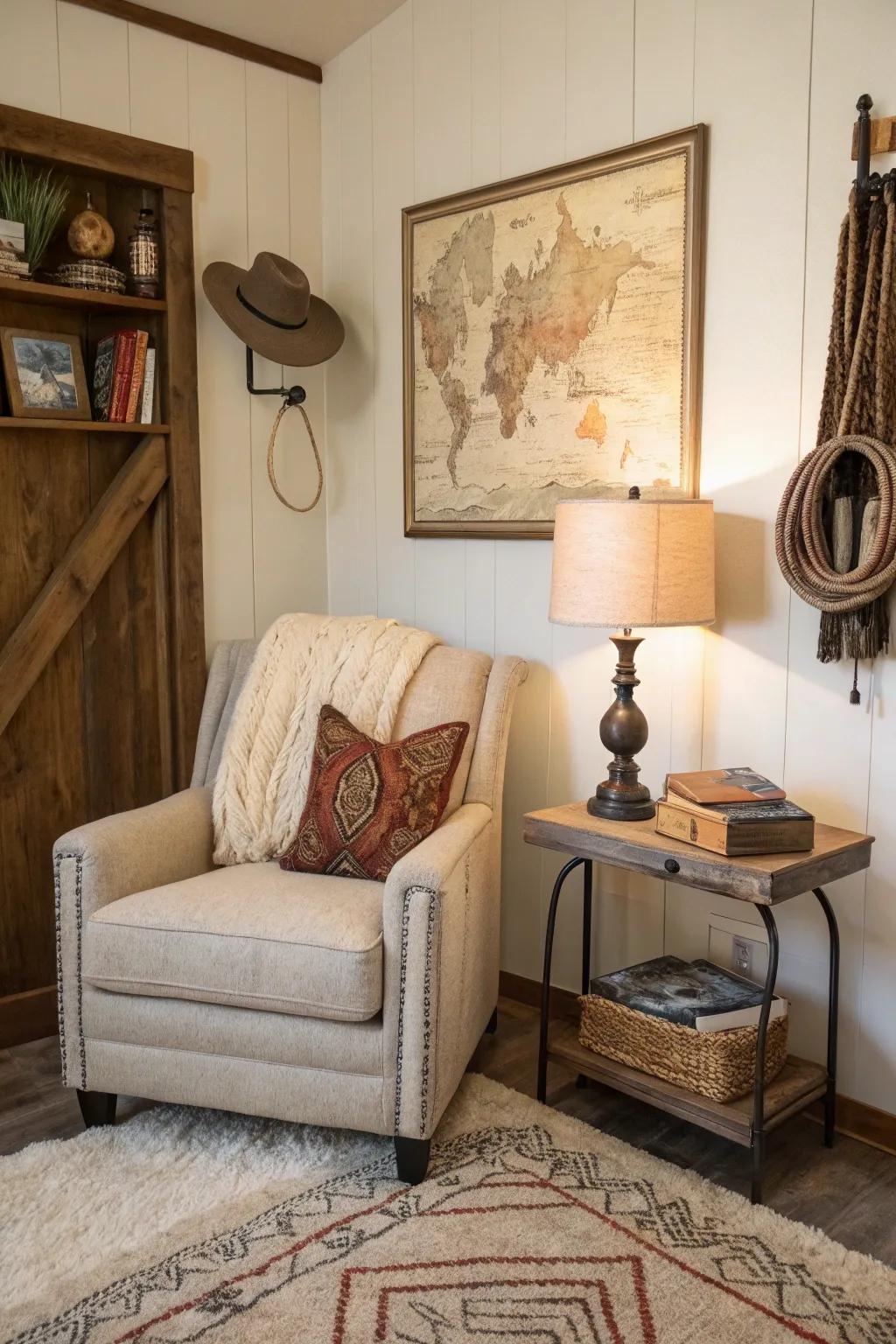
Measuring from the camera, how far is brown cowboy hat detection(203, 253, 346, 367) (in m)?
2.93

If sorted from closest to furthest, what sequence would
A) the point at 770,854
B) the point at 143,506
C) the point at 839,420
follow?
the point at 770,854 → the point at 839,420 → the point at 143,506

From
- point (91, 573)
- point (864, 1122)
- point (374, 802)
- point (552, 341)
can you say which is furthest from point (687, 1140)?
point (91, 573)

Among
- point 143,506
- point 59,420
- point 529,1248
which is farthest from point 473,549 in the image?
point 529,1248

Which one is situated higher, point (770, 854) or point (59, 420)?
point (59, 420)

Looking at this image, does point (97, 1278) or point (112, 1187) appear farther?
point (112, 1187)

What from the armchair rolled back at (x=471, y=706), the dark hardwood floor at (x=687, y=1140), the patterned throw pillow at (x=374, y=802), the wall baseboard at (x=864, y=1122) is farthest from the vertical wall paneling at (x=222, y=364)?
the wall baseboard at (x=864, y=1122)

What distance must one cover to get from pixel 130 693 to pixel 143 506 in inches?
20.4

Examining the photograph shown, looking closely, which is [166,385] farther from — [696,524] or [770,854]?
[770,854]

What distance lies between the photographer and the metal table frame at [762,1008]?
1.97 meters

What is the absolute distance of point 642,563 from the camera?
2.20 meters

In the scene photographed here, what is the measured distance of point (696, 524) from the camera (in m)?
2.24

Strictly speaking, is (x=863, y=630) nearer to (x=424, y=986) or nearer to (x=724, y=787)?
(x=724, y=787)

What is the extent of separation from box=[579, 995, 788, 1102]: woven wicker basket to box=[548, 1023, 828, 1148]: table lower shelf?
0.06 feet

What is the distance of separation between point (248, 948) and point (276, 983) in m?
0.08
